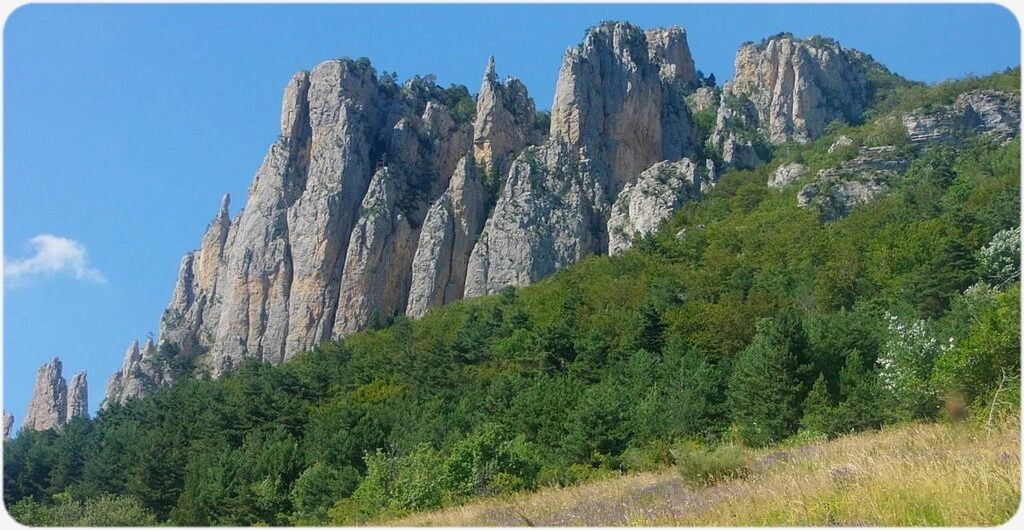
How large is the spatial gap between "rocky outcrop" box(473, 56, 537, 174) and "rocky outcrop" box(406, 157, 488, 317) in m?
4.46

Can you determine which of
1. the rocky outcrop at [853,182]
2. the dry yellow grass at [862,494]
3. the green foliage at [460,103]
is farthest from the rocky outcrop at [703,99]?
the dry yellow grass at [862,494]

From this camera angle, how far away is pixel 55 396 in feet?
364

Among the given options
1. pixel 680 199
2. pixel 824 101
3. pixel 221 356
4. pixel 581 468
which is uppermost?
pixel 824 101

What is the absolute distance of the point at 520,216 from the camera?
83.7 m

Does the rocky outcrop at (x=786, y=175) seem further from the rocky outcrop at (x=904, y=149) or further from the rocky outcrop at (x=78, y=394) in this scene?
the rocky outcrop at (x=78, y=394)

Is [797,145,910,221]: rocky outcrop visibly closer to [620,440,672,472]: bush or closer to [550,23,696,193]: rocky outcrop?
[550,23,696,193]: rocky outcrop

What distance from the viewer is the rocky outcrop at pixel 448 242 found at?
82.8 m

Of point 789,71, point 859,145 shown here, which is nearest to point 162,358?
point 859,145

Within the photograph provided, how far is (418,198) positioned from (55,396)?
5561cm

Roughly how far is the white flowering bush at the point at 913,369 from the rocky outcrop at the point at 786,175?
54.4m

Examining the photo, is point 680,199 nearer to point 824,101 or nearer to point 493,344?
point 493,344

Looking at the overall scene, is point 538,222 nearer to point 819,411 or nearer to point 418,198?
point 418,198

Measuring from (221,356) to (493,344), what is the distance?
128ft

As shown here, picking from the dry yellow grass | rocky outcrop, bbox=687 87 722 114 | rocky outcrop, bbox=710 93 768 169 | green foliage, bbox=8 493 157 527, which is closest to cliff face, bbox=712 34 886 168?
rocky outcrop, bbox=710 93 768 169
